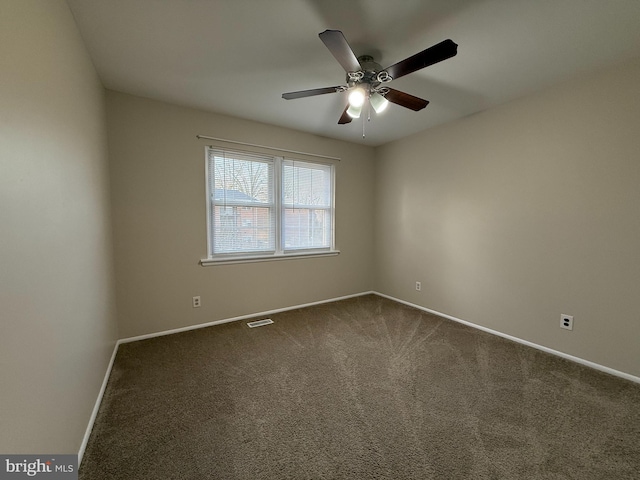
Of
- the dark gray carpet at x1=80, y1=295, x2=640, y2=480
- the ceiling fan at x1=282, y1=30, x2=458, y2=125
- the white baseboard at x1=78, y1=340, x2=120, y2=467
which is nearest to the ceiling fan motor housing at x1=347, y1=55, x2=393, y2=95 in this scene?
the ceiling fan at x1=282, y1=30, x2=458, y2=125

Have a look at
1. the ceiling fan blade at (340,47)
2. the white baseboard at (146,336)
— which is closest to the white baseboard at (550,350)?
the white baseboard at (146,336)

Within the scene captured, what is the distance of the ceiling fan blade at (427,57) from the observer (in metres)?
1.34

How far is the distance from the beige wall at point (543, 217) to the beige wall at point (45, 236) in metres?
3.56

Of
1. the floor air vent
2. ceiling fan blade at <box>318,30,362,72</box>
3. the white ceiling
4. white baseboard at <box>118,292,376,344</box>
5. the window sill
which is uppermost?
the white ceiling

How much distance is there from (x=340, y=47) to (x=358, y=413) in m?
2.23

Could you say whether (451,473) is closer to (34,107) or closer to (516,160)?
(34,107)

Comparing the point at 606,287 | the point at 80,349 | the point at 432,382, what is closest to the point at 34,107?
the point at 80,349

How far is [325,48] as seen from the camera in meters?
1.87

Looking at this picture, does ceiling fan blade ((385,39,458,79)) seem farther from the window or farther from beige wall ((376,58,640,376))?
the window

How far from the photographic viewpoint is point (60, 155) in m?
1.31

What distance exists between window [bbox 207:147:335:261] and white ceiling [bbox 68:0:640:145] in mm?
820

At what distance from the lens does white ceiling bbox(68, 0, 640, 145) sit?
1.54m

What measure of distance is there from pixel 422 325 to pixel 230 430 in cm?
238

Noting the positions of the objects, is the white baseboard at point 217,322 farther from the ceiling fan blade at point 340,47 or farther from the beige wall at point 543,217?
the ceiling fan blade at point 340,47
